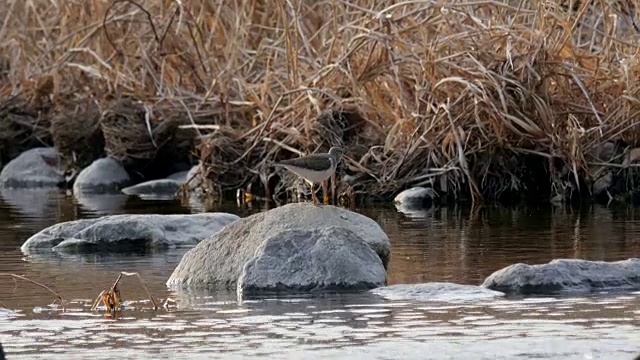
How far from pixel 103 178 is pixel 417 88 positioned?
5.55 metres

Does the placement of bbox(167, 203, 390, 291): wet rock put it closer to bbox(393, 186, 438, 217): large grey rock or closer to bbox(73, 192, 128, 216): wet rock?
bbox(393, 186, 438, 217): large grey rock

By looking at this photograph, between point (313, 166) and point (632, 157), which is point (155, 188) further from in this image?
point (313, 166)

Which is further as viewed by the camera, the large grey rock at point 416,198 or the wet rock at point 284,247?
the large grey rock at point 416,198

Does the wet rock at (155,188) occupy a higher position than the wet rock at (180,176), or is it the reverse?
the wet rock at (180,176)

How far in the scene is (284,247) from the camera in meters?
8.15

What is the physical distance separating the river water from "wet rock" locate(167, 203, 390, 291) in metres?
Answer: 0.23

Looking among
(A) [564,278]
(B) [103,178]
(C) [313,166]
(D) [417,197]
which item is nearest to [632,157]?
(D) [417,197]

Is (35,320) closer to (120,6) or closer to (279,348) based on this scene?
(279,348)

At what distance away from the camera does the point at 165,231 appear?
421 inches

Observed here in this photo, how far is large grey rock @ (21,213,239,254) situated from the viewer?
10.4 m

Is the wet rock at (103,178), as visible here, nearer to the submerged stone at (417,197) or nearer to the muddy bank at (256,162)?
the muddy bank at (256,162)

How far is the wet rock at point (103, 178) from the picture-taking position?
718 inches

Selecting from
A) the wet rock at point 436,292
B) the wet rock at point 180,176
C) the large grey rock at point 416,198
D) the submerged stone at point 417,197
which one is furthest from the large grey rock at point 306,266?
the wet rock at point 180,176

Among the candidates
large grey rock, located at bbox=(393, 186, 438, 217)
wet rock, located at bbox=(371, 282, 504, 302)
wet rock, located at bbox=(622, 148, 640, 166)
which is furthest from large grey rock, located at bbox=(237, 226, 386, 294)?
wet rock, located at bbox=(622, 148, 640, 166)
